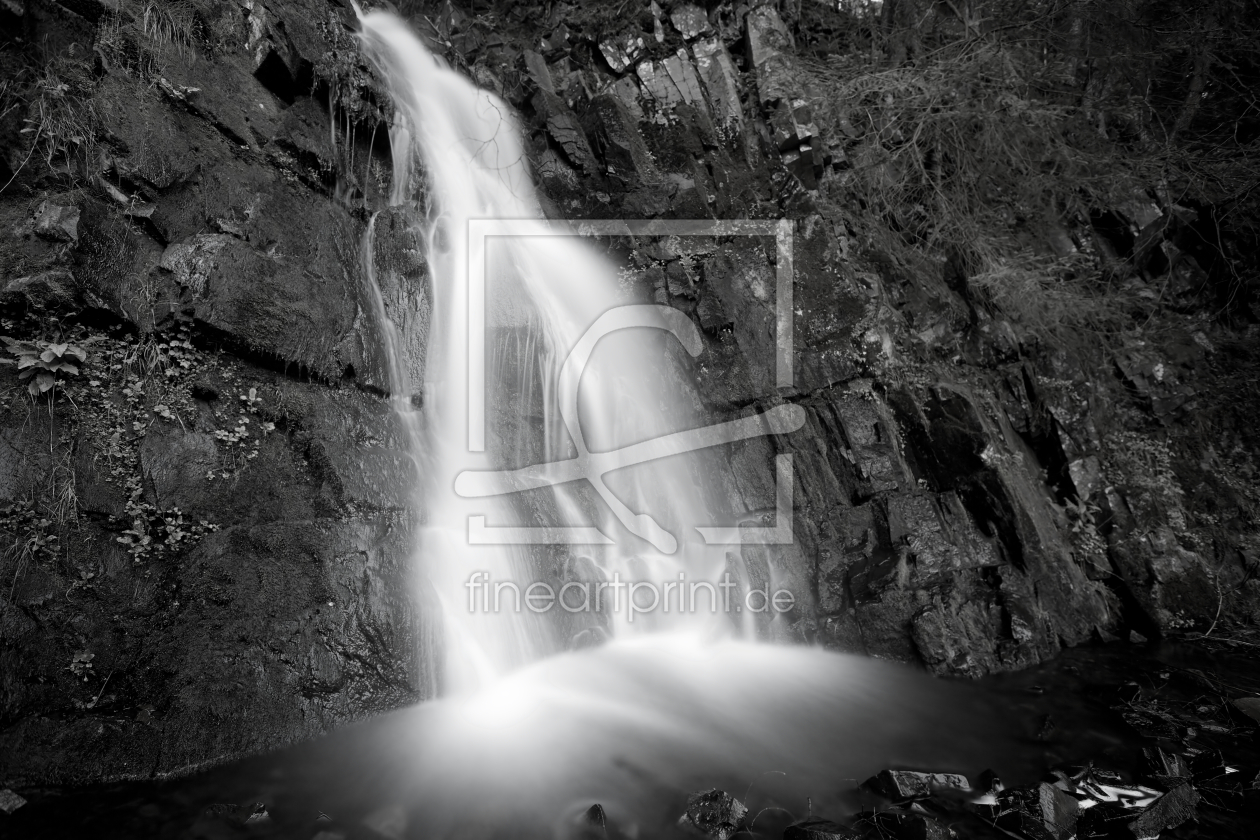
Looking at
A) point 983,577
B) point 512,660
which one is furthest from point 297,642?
point 983,577

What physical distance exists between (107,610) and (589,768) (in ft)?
10.4

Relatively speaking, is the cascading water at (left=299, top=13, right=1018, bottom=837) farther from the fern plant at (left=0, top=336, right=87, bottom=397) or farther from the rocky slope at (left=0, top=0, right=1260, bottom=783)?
the fern plant at (left=0, top=336, right=87, bottom=397)

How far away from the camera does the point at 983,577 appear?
6348 mm

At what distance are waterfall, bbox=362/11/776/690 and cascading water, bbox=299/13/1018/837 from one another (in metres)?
0.02

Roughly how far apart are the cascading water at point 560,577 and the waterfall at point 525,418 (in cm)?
2

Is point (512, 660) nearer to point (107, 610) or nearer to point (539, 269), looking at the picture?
A: point (107, 610)

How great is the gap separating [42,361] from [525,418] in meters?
3.69

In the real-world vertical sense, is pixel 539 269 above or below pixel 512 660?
above

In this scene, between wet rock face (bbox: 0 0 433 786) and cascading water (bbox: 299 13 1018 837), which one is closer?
wet rock face (bbox: 0 0 433 786)

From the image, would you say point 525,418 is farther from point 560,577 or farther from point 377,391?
point 560,577

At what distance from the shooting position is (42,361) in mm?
4090

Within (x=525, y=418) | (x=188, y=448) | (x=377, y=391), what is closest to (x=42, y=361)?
(x=188, y=448)

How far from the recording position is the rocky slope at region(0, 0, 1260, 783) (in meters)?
4.03

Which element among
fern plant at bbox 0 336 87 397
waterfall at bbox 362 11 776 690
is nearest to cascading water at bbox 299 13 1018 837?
waterfall at bbox 362 11 776 690
